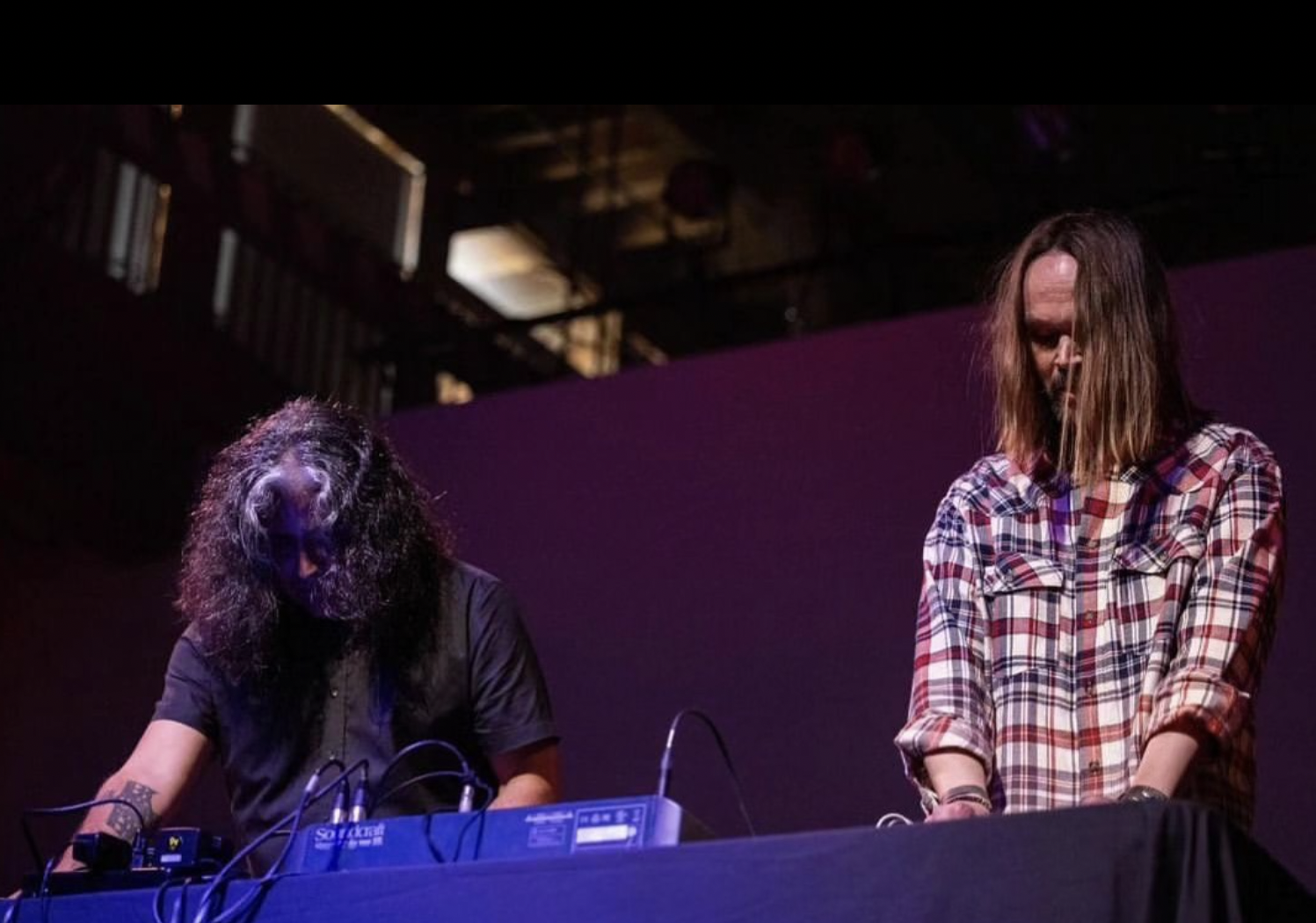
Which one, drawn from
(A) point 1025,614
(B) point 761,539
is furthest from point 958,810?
(B) point 761,539

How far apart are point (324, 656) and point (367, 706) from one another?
0.13 metres

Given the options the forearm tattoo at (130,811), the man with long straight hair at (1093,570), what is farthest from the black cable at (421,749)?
the man with long straight hair at (1093,570)

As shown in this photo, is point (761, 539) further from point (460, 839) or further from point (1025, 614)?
point (460, 839)

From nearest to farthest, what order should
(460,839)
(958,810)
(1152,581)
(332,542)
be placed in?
(460,839) → (958,810) → (1152,581) → (332,542)

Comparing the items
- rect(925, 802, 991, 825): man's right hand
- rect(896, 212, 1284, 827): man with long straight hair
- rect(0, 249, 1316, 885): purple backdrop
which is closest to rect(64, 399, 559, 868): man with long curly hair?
rect(896, 212, 1284, 827): man with long straight hair

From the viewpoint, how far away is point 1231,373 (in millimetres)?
4219

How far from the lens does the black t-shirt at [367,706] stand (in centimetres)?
276

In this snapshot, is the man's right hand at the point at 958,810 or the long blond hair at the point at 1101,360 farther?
the long blond hair at the point at 1101,360

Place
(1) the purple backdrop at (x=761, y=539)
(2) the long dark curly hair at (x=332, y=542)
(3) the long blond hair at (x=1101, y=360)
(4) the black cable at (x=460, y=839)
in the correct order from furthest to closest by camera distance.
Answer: (1) the purple backdrop at (x=761, y=539), (2) the long dark curly hair at (x=332, y=542), (3) the long blond hair at (x=1101, y=360), (4) the black cable at (x=460, y=839)

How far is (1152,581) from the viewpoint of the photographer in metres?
2.27

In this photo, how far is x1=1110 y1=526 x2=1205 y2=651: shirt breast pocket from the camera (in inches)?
87.7

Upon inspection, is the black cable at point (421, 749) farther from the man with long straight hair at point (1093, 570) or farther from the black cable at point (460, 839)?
the man with long straight hair at point (1093, 570)

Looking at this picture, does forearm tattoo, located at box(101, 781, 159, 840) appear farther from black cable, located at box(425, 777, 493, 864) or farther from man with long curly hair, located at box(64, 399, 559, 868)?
black cable, located at box(425, 777, 493, 864)

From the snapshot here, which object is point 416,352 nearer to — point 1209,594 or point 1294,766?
point 1294,766
